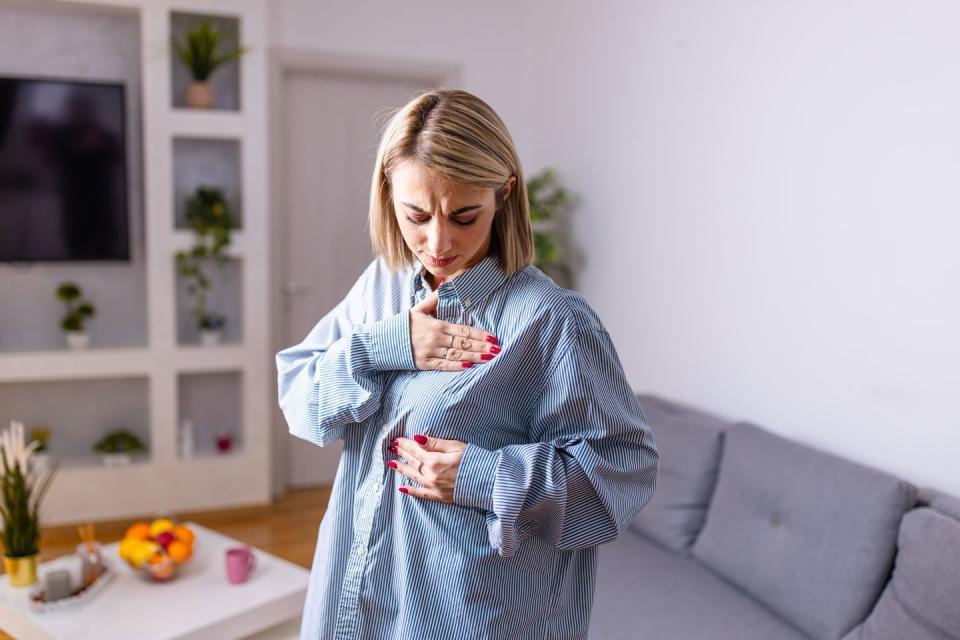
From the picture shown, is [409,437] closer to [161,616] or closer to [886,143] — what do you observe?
[161,616]

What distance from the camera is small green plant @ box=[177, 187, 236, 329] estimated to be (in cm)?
350

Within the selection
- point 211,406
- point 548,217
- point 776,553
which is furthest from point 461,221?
point 211,406

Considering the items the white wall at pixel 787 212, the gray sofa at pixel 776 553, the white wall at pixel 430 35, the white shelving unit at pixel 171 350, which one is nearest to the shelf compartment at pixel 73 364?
the white shelving unit at pixel 171 350

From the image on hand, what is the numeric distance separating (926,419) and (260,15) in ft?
9.69

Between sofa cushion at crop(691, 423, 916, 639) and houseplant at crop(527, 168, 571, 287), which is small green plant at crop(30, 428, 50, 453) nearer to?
houseplant at crop(527, 168, 571, 287)

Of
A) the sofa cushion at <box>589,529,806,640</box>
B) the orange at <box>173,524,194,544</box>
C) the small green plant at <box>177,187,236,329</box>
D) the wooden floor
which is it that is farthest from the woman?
the small green plant at <box>177,187,236,329</box>

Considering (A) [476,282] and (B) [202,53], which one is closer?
(A) [476,282]

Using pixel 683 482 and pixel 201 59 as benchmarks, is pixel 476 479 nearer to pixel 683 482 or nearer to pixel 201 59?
pixel 683 482

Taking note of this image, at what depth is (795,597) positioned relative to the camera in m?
2.03

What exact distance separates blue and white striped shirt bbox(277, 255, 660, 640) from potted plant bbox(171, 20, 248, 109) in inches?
106

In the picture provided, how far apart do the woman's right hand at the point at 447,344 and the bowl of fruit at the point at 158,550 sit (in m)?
1.54

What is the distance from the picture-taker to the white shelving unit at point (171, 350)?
3422mm

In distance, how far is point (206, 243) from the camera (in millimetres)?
3561

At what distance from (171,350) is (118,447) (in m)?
0.49
